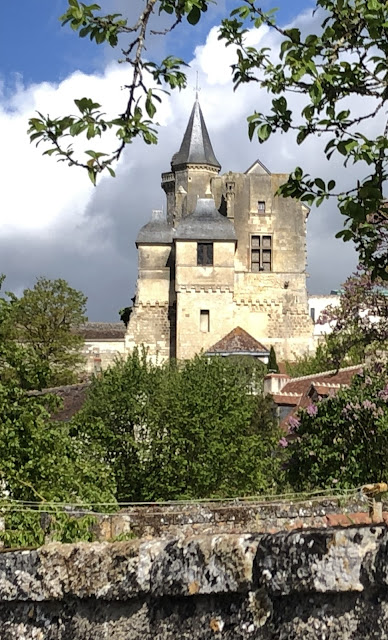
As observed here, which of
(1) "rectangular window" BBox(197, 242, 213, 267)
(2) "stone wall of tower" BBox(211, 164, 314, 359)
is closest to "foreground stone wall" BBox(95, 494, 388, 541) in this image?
(2) "stone wall of tower" BBox(211, 164, 314, 359)

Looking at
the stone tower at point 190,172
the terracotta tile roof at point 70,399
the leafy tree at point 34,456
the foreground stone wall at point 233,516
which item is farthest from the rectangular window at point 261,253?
the foreground stone wall at point 233,516

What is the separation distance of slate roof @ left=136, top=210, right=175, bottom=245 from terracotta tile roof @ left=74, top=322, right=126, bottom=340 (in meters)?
7.02

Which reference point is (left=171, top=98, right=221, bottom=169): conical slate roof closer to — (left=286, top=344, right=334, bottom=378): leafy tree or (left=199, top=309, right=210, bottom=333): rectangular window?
(left=199, top=309, right=210, bottom=333): rectangular window

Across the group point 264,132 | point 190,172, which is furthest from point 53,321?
point 264,132

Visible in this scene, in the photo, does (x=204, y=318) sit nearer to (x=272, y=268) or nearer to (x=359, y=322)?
(x=272, y=268)

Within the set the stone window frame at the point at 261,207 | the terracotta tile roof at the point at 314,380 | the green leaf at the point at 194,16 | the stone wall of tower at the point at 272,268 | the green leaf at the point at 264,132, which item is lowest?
the terracotta tile roof at the point at 314,380

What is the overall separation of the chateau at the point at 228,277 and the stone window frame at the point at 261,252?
73 mm

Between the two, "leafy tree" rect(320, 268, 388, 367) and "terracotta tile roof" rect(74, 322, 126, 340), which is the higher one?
"terracotta tile roof" rect(74, 322, 126, 340)

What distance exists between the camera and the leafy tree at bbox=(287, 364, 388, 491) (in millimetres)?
21922

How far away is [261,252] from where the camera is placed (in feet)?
241

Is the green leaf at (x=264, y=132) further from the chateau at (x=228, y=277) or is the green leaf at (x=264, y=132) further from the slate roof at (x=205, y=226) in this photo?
the slate roof at (x=205, y=226)

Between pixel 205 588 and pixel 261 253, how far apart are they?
70641 mm

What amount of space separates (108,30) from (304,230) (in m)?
69.0

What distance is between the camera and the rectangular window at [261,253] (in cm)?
7325
